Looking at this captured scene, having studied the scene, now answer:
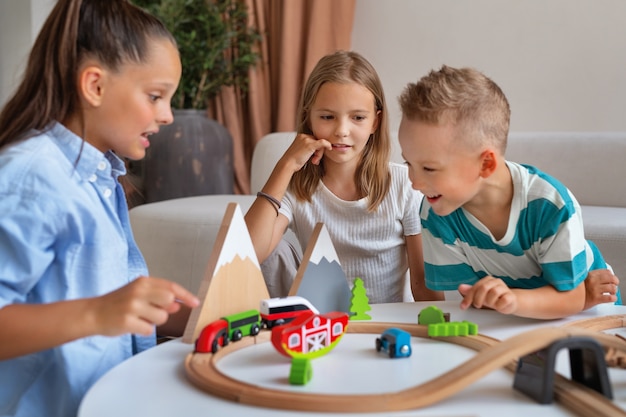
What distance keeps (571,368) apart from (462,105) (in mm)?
499

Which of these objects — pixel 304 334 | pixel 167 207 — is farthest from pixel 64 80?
pixel 167 207

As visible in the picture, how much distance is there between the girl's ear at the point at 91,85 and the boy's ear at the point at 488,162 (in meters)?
0.58

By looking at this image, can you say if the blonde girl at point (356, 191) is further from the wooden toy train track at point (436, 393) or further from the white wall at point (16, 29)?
the white wall at point (16, 29)

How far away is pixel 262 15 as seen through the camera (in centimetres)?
348

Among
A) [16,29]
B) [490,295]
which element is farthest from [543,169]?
[16,29]

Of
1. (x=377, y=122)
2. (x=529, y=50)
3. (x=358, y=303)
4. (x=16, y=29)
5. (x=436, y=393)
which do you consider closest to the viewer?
(x=436, y=393)

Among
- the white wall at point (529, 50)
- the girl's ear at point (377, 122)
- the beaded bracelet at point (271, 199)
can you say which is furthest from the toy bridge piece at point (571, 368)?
the white wall at point (529, 50)

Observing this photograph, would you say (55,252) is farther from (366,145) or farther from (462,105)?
(366,145)

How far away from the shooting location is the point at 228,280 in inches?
35.3

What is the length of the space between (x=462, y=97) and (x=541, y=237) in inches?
9.9

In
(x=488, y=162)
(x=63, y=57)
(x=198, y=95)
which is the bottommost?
(x=198, y=95)

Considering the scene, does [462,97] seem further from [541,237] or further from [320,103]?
[320,103]

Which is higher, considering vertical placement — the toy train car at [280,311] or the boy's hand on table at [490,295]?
the boy's hand on table at [490,295]

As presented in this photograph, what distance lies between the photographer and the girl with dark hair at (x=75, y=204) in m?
0.73
